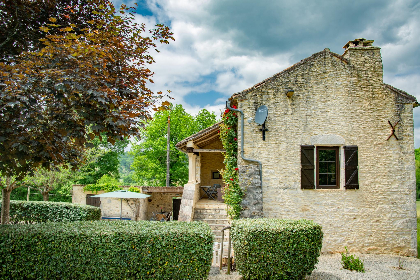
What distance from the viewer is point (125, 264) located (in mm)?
5191

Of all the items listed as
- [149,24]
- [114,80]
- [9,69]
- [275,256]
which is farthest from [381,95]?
[9,69]

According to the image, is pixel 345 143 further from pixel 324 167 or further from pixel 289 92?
pixel 289 92

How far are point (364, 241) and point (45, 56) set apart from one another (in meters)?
9.41

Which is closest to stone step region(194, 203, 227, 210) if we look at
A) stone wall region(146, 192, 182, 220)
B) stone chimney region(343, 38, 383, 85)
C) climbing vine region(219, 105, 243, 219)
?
climbing vine region(219, 105, 243, 219)

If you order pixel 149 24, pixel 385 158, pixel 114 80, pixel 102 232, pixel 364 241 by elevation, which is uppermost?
pixel 149 24

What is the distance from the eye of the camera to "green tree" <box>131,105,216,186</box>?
86.5 ft

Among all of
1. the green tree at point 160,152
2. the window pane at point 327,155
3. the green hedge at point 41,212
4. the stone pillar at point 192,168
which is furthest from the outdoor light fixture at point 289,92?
the green tree at point 160,152

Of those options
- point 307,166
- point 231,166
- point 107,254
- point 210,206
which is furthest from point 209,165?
point 107,254

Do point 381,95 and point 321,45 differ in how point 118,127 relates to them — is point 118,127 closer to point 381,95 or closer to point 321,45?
point 321,45

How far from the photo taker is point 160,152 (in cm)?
2658

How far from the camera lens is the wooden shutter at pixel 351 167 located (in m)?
8.48

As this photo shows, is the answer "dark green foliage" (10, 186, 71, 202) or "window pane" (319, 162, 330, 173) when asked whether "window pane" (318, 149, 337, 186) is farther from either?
"dark green foliage" (10, 186, 71, 202)

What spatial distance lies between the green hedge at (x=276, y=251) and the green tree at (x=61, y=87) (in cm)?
323

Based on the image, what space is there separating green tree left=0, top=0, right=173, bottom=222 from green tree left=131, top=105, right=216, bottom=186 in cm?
1967
